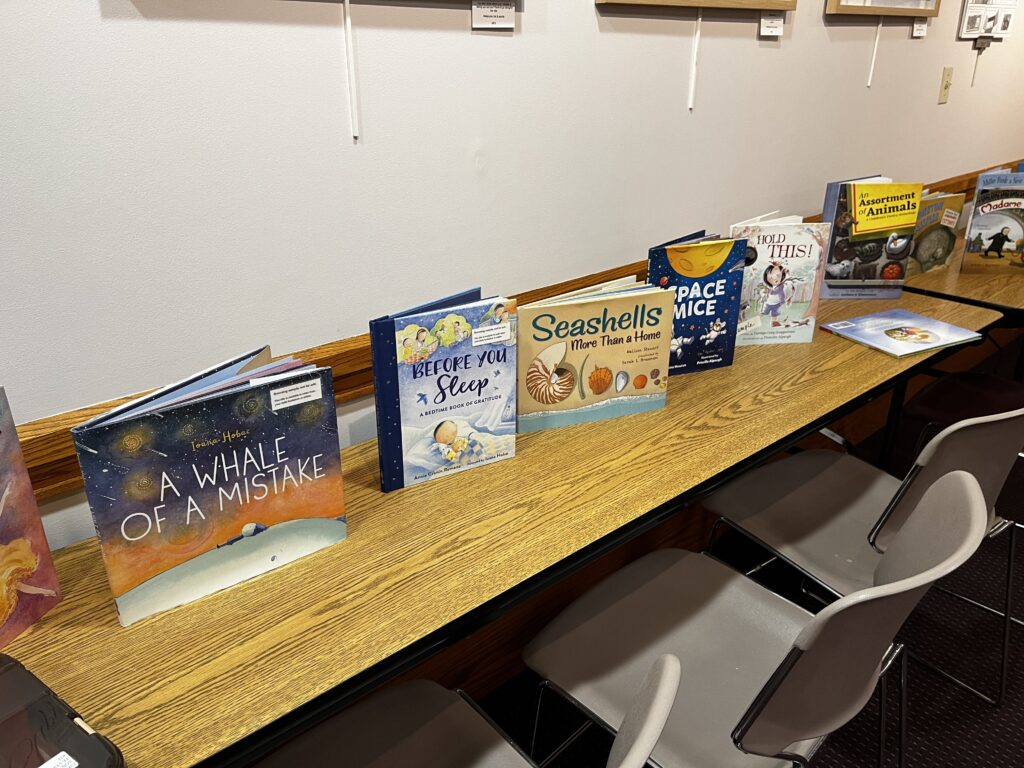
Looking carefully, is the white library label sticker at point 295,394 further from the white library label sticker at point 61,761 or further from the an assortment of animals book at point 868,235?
the an assortment of animals book at point 868,235

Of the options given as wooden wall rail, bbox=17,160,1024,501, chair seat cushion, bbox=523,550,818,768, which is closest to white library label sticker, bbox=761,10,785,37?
wooden wall rail, bbox=17,160,1024,501

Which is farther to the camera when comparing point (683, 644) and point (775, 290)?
point (775, 290)

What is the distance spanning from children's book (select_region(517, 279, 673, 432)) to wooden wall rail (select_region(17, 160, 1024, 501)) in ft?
0.92

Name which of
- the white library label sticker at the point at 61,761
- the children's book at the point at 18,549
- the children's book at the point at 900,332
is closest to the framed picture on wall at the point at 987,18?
the children's book at the point at 900,332

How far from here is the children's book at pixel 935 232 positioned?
2.12 m

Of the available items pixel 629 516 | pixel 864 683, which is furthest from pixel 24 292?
pixel 864 683

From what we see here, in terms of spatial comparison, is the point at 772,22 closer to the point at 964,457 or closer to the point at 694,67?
the point at 694,67

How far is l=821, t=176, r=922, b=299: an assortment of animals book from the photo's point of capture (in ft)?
6.04

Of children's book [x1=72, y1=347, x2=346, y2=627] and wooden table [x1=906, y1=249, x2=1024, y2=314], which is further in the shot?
wooden table [x1=906, y1=249, x2=1024, y2=314]

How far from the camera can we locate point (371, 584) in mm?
967

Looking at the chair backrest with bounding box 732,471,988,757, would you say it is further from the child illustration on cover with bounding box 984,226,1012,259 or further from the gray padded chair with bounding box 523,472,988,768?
the child illustration on cover with bounding box 984,226,1012,259

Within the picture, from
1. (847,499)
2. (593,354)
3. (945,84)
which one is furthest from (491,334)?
(945,84)

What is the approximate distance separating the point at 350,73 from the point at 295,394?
0.56 metres

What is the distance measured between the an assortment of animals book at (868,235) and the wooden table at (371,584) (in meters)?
0.62
